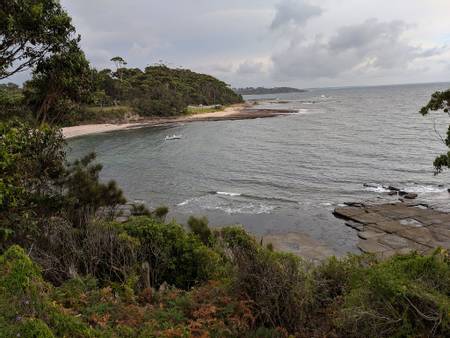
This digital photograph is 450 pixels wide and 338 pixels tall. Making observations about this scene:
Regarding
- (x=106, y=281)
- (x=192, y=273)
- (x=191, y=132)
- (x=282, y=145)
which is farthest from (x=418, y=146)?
(x=106, y=281)

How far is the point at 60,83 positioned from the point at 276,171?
30.6 metres

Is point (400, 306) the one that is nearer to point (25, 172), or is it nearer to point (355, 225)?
point (25, 172)

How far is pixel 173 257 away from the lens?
1239cm

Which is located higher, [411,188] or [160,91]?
[160,91]

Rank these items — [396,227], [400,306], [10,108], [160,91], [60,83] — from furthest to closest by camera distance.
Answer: [160,91]
[396,227]
[10,108]
[60,83]
[400,306]

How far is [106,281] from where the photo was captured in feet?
33.2

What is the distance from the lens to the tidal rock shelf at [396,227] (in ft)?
67.9

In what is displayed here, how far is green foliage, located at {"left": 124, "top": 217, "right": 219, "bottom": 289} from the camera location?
39.7ft

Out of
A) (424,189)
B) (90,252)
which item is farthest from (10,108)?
(424,189)

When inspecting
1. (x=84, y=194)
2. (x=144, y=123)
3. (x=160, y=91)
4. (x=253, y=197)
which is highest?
(x=160, y=91)

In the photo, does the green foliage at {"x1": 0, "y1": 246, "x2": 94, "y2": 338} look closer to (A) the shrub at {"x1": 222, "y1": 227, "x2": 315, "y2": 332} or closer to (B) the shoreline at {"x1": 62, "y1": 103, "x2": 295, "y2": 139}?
(A) the shrub at {"x1": 222, "y1": 227, "x2": 315, "y2": 332}

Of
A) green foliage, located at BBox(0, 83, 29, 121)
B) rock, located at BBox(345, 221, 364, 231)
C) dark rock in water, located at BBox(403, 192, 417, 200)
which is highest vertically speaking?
green foliage, located at BBox(0, 83, 29, 121)

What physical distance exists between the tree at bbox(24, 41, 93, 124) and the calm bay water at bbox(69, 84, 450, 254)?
1526 cm

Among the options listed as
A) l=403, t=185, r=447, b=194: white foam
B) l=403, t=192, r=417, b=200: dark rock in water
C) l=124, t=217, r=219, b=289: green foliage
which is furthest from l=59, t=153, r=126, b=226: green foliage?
l=403, t=185, r=447, b=194: white foam
